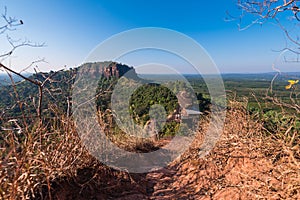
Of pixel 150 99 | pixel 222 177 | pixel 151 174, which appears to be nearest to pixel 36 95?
pixel 151 174

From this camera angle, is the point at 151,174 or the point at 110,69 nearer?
the point at 151,174

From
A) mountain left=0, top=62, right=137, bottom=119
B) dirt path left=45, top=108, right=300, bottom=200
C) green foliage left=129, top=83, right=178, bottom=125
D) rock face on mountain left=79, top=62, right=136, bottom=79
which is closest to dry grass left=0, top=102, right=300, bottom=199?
dirt path left=45, top=108, right=300, bottom=200

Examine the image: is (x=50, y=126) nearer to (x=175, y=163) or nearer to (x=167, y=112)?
(x=175, y=163)

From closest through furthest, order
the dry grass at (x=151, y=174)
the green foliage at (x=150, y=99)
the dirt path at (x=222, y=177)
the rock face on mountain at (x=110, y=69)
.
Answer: the dry grass at (x=151, y=174), the dirt path at (x=222, y=177), the rock face on mountain at (x=110, y=69), the green foliage at (x=150, y=99)

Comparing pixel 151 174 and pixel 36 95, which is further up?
pixel 36 95

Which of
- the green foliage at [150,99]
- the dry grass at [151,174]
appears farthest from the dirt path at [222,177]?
the green foliage at [150,99]

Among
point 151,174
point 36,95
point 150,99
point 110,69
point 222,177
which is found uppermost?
point 110,69

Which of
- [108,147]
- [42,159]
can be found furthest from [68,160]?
[108,147]

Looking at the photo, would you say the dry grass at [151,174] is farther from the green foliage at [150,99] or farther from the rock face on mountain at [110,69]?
the rock face on mountain at [110,69]

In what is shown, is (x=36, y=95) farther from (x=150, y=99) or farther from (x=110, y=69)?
(x=150, y=99)

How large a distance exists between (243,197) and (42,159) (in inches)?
69.8

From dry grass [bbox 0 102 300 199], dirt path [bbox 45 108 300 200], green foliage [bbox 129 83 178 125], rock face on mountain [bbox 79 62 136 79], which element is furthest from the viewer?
green foliage [bbox 129 83 178 125]

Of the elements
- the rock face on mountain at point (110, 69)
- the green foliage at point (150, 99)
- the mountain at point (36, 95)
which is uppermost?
the rock face on mountain at point (110, 69)

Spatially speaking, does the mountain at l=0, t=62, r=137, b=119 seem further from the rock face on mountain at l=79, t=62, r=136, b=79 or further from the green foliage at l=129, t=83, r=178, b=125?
the green foliage at l=129, t=83, r=178, b=125
